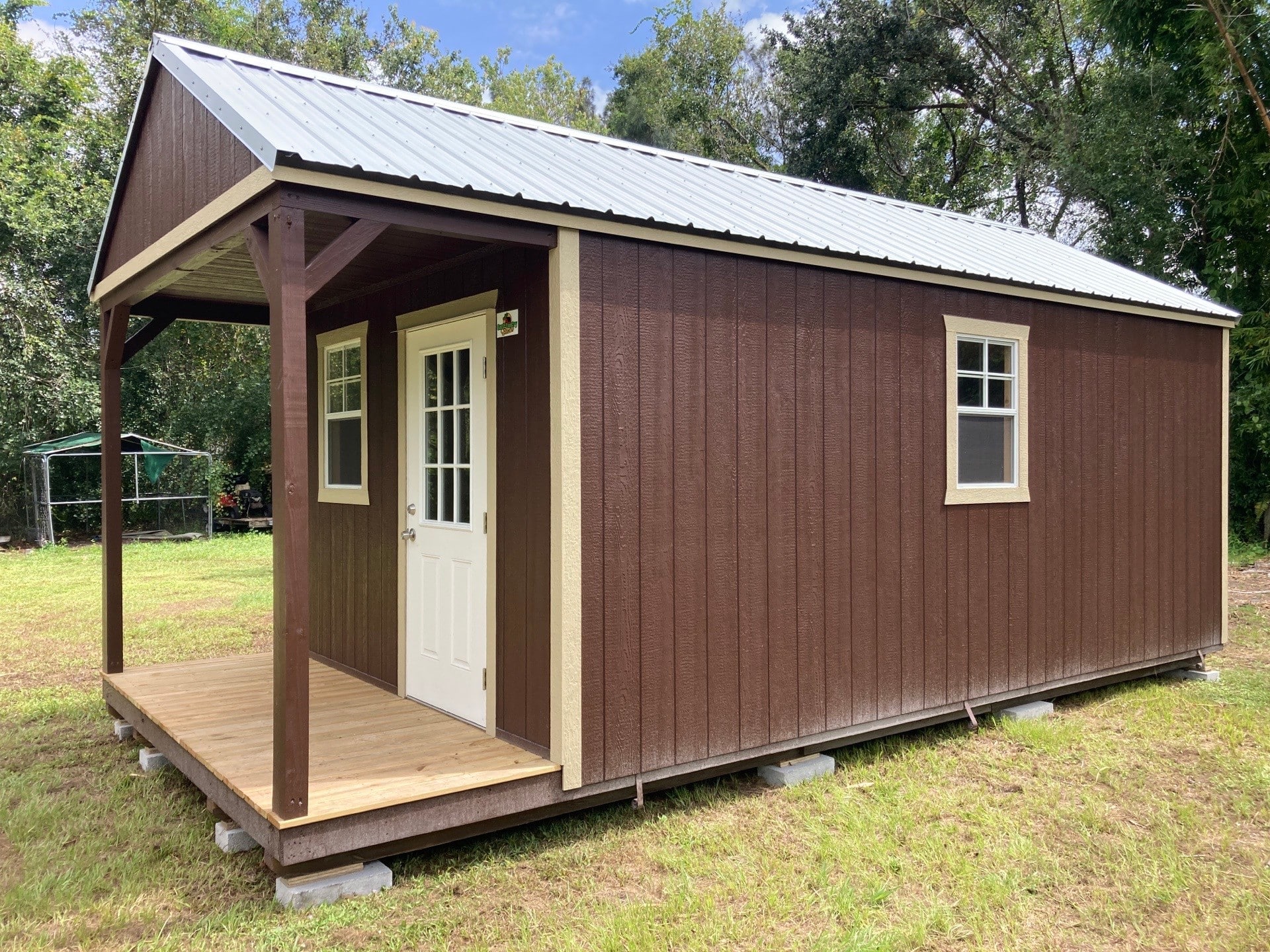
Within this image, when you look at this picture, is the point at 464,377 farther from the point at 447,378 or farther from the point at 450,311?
the point at 450,311

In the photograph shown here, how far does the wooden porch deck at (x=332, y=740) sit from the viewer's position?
347 cm

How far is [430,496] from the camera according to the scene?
5020 mm

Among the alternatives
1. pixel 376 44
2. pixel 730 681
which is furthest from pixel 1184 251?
pixel 376 44

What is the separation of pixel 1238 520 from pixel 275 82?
13483mm

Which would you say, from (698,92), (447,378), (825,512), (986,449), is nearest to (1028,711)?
(986,449)

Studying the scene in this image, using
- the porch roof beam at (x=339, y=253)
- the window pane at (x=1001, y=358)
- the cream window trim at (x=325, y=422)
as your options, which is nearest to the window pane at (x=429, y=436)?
the cream window trim at (x=325, y=422)

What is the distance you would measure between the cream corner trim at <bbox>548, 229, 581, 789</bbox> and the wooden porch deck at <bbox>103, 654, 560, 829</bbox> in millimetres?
171

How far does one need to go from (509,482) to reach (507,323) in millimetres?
703

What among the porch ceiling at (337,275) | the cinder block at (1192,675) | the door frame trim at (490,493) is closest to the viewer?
the porch ceiling at (337,275)

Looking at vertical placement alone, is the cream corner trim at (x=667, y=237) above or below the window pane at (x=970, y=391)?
above

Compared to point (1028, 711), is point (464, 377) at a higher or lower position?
higher

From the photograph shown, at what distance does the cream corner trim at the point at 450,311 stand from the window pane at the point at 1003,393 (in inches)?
116

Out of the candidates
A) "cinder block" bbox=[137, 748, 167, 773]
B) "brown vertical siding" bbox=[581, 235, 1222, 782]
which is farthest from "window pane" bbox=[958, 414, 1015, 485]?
"cinder block" bbox=[137, 748, 167, 773]

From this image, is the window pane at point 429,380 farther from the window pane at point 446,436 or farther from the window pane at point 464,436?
the window pane at point 464,436
